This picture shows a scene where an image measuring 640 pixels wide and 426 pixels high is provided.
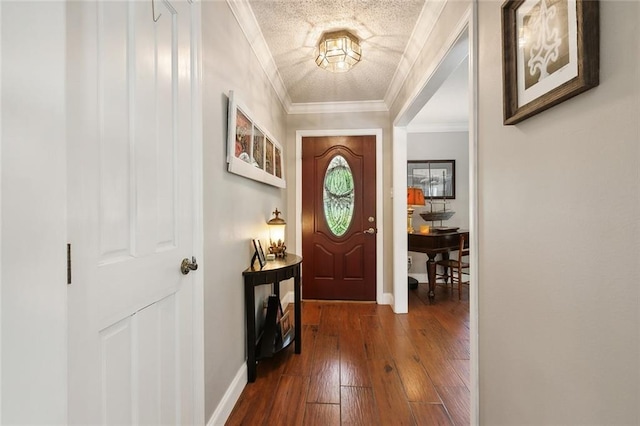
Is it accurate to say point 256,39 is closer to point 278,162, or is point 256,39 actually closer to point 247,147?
point 247,147

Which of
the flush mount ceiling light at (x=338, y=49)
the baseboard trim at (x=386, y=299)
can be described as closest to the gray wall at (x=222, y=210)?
the flush mount ceiling light at (x=338, y=49)

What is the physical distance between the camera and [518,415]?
1.02 m

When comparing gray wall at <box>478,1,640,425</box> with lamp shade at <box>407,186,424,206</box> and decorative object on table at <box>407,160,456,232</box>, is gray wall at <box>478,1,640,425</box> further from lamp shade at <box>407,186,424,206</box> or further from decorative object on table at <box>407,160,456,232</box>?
decorative object on table at <box>407,160,456,232</box>

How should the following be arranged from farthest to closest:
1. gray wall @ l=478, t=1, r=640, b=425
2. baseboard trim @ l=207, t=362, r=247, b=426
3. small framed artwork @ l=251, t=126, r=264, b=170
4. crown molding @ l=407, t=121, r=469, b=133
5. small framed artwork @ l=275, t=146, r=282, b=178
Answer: crown molding @ l=407, t=121, r=469, b=133 < small framed artwork @ l=275, t=146, r=282, b=178 < small framed artwork @ l=251, t=126, r=264, b=170 < baseboard trim @ l=207, t=362, r=247, b=426 < gray wall @ l=478, t=1, r=640, b=425

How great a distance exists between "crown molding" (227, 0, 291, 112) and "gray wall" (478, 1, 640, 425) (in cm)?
136

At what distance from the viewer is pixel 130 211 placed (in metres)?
0.88

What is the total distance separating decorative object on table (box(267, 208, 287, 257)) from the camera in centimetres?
240

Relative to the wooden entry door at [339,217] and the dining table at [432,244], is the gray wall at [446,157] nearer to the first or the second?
the dining table at [432,244]

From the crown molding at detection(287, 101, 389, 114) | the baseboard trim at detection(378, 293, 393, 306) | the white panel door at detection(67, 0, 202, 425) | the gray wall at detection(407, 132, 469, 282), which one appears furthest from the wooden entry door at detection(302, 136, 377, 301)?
the white panel door at detection(67, 0, 202, 425)

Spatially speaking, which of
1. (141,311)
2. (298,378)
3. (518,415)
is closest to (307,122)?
(298,378)

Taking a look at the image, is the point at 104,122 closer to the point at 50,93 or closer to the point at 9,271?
the point at 50,93

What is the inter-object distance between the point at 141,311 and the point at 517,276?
1314mm

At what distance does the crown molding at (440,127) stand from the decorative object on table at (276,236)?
115 inches

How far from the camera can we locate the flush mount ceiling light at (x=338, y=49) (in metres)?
2.06
